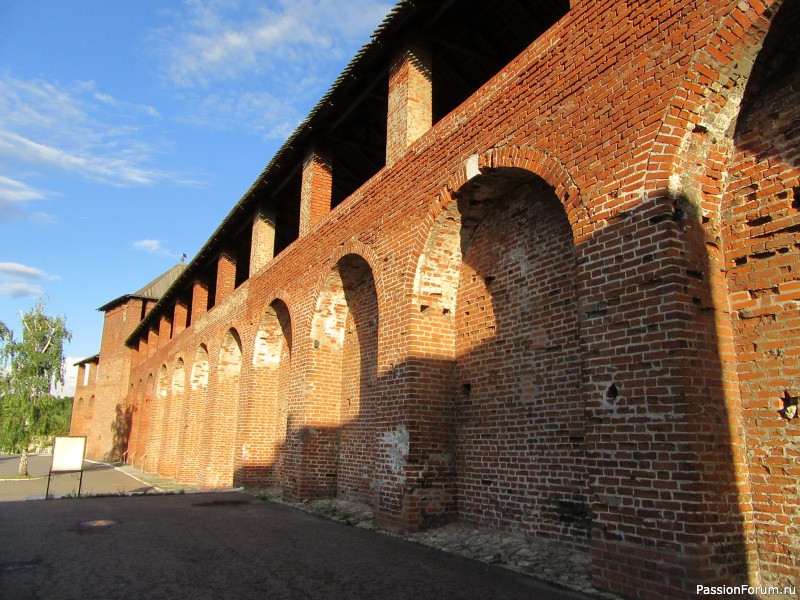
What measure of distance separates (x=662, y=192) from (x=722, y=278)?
93cm

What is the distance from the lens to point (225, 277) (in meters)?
17.1

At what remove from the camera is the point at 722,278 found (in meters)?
4.45

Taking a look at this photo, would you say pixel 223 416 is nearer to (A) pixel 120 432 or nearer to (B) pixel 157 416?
(B) pixel 157 416

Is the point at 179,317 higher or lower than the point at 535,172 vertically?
higher

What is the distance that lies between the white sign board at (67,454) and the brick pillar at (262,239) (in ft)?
18.2

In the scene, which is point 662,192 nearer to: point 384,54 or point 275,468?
point 384,54

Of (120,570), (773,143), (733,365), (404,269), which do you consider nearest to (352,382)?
(404,269)

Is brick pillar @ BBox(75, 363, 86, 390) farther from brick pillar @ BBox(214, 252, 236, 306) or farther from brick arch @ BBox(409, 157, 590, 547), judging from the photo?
brick arch @ BBox(409, 157, 590, 547)

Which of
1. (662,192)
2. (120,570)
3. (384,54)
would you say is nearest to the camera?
(662,192)

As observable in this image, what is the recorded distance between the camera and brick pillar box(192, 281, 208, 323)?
1960cm

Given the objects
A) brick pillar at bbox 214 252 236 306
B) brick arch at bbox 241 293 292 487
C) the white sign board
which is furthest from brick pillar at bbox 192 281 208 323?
the white sign board

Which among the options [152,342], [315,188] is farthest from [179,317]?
[315,188]

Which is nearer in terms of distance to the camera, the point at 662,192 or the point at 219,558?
the point at 662,192

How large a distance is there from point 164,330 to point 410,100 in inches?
851
